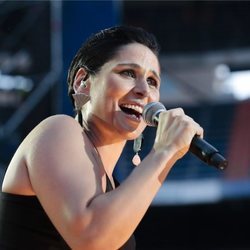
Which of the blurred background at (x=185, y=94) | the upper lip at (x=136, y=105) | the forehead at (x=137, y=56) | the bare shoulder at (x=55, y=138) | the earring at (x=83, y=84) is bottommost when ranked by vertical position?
the blurred background at (x=185, y=94)

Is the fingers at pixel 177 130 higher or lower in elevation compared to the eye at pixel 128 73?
lower

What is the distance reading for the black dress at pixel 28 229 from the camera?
148 centimetres

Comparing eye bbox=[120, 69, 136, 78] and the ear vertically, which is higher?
eye bbox=[120, 69, 136, 78]

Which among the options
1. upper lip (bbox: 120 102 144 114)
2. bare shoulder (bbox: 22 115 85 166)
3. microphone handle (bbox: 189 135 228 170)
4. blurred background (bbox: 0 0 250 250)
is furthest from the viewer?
blurred background (bbox: 0 0 250 250)

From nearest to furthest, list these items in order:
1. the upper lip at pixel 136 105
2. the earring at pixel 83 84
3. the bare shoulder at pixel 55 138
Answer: the bare shoulder at pixel 55 138 < the upper lip at pixel 136 105 < the earring at pixel 83 84

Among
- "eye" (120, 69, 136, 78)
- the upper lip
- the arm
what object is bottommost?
the arm

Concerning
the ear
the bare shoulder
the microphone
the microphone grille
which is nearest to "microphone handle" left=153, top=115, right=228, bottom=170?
the microphone

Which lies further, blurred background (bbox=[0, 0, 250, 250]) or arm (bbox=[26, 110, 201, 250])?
blurred background (bbox=[0, 0, 250, 250])

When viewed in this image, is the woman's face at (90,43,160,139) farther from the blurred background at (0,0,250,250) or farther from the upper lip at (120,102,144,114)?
the blurred background at (0,0,250,250)

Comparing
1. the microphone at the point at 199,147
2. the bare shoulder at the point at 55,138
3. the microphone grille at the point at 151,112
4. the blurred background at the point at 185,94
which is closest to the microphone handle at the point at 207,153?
the microphone at the point at 199,147

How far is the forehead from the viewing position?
5.30 feet

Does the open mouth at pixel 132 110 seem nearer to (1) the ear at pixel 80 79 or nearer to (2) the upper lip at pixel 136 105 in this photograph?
(2) the upper lip at pixel 136 105

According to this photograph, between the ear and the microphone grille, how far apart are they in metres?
0.20

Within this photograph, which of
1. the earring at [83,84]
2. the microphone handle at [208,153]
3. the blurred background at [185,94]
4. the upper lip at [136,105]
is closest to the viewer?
the microphone handle at [208,153]
